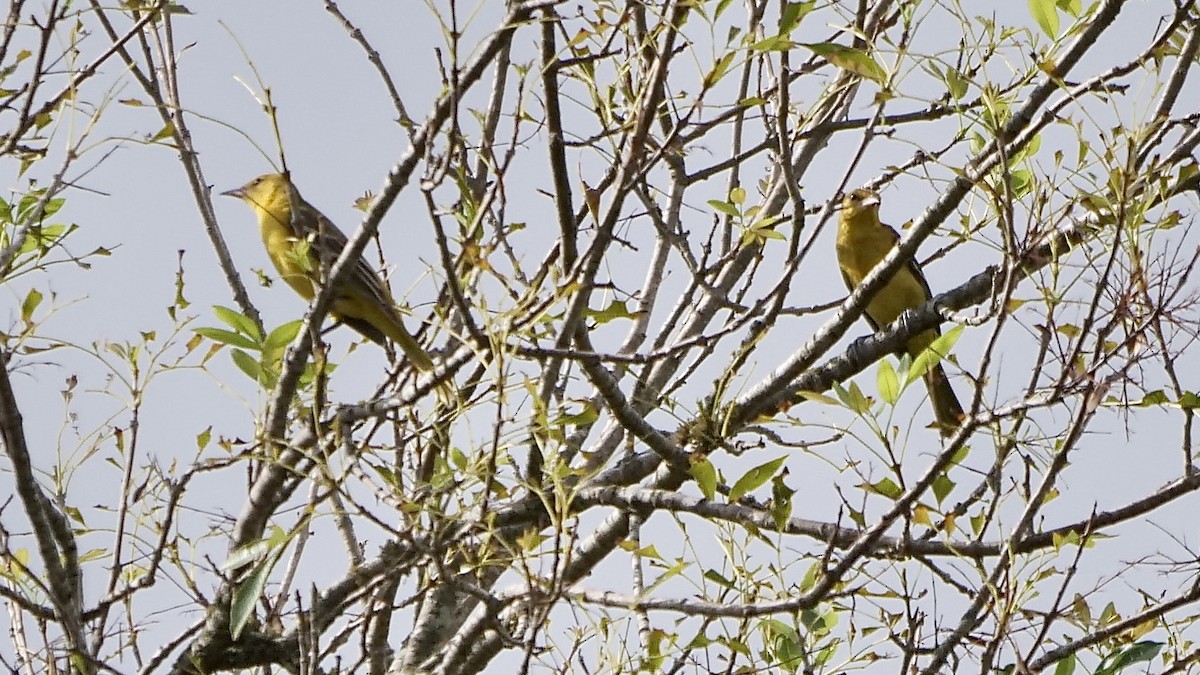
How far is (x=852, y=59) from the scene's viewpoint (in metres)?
2.20

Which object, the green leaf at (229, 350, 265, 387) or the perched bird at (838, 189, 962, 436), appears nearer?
the green leaf at (229, 350, 265, 387)

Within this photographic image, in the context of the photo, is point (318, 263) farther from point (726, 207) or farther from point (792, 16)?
point (792, 16)

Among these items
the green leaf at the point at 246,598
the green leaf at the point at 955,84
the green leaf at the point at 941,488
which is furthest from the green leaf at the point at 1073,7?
the green leaf at the point at 246,598

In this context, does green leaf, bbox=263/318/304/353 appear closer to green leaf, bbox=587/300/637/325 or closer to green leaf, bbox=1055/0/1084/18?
green leaf, bbox=587/300/637/325

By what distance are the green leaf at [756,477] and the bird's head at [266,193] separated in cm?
358

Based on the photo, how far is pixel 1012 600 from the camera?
2.31 metres

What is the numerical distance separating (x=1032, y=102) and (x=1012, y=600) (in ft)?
3.29

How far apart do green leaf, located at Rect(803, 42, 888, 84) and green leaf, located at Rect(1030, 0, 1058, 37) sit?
13.2 inches

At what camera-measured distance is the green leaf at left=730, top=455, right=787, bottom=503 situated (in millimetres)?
2541

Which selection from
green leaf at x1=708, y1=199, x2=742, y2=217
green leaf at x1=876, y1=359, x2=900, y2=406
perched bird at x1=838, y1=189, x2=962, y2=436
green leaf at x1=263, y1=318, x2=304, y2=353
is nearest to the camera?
green leaf at x1=876, y1=359, x2=900, y2=406

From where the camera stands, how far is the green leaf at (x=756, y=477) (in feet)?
8.34

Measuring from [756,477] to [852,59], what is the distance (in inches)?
31.7

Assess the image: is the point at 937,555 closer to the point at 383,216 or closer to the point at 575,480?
the point at 575,480

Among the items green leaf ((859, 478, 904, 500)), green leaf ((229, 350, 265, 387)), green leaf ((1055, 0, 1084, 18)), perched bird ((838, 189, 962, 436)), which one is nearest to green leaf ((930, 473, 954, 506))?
green leaf ((859, 478, 904, 500))
